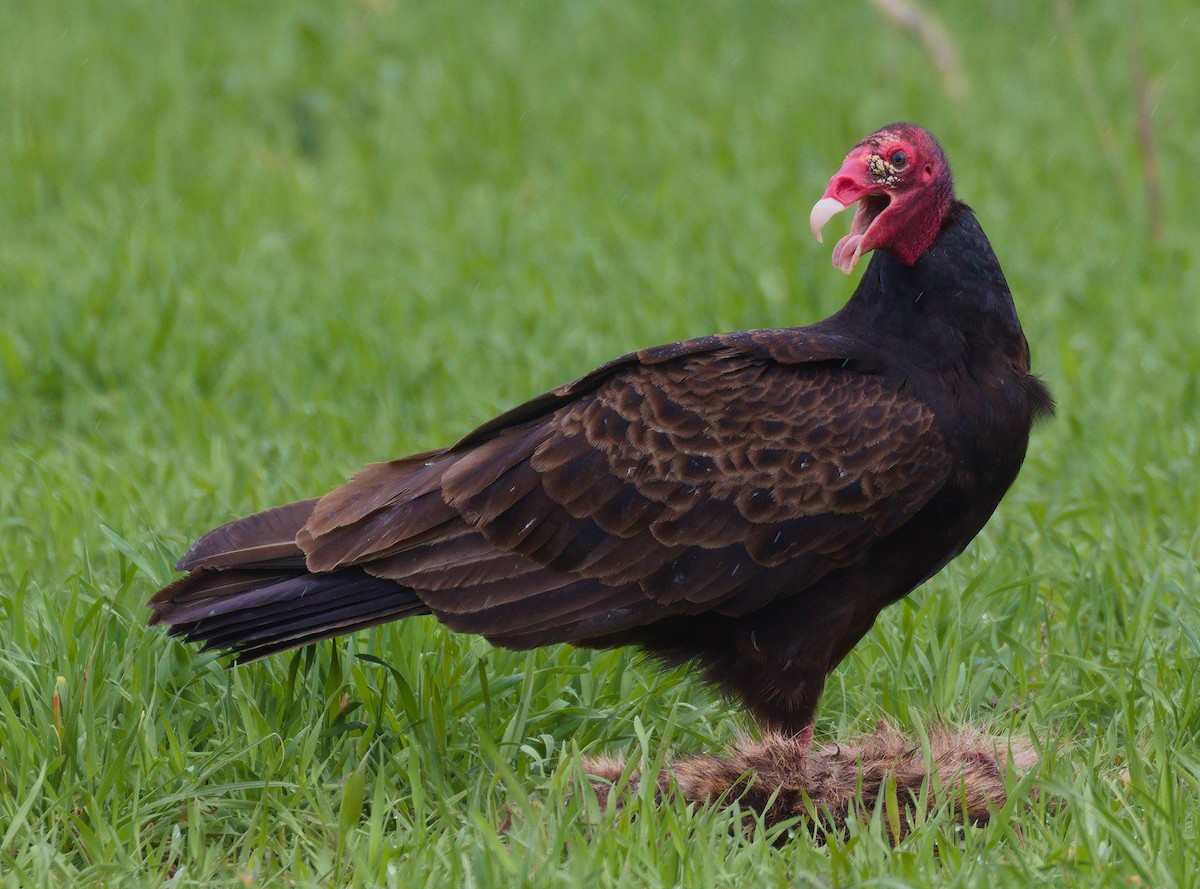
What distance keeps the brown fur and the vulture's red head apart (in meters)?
1.05

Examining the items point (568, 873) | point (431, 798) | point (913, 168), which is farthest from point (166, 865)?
point (913, 168)

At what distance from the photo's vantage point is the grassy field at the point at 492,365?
10.5ft

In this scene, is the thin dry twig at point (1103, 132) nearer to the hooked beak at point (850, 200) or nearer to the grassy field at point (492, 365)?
the grassy field at point (492, 365)

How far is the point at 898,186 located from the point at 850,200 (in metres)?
0.11

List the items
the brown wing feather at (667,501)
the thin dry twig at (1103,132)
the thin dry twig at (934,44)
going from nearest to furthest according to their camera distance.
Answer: the brown wing feather at (667,501), the thin dry twig at (1103,132), the thin dry twig at (934,44)

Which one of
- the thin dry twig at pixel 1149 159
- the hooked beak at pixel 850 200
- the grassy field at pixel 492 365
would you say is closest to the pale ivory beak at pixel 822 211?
the hooked beak at pixel 850 200

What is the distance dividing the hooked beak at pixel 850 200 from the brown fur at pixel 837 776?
105 cm

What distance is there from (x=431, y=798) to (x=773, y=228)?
14.0ft

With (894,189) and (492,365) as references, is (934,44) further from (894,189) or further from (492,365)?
(894,189)

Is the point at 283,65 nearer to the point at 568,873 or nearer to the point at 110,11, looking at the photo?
the point at 110,11

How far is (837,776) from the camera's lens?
11.2ft

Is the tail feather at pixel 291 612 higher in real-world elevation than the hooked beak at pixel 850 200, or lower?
lower

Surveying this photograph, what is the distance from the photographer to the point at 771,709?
3564 mm

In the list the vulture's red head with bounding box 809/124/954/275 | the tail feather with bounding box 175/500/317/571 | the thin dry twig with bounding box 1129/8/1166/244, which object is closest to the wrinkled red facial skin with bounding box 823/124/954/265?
the vulture's red head with bounding box 809/124/954/275
